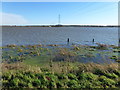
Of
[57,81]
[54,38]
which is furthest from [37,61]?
[54,38]

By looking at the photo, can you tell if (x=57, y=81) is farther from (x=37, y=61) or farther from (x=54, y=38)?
(x=54, y=38)

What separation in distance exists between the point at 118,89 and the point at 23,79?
5.74m

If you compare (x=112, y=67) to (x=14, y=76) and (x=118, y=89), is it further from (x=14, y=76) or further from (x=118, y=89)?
(x=14, y=76)

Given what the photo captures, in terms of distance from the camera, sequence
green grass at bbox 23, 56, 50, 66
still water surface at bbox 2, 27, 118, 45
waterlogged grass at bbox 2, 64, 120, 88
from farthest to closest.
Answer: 1. still water surface at bbox 2, 27, 118, 45
2. green grass at bbox 23, 56, 50, 66
3. waterlogged grass at bbox 2, 64, 120, 88

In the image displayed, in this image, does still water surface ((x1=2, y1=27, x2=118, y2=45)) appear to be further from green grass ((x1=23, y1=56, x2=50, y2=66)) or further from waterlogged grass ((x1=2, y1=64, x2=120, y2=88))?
waterlogged grass ((x1=2, y1=64, x2=120, y2=88))

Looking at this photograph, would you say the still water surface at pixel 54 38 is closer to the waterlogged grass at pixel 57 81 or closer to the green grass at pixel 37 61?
the green grass at pixel 37 61

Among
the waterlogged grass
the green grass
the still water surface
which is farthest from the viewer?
the still water surface

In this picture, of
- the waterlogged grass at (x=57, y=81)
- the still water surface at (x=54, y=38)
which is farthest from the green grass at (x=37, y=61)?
the still water surface at (x=54, y=38)

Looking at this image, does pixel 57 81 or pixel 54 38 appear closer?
pixel 57 81

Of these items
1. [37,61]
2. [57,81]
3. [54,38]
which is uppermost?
[54,38]

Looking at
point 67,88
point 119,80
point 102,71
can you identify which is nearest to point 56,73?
point 67,88

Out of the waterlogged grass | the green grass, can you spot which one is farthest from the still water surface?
the waterlogged grass

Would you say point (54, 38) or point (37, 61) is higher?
point (54, 38)

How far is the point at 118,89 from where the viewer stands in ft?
20.6
